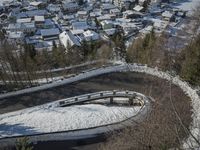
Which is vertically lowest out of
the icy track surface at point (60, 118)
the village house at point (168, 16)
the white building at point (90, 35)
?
the white building at point (90, 35)

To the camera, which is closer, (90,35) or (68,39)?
(68,39)

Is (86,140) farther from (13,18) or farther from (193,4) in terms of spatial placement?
(193,4)

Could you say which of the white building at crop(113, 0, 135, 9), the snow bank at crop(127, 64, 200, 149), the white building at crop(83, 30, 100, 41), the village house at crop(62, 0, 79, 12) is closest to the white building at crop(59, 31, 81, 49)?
the white building at crop(83, 30, 100, 41)

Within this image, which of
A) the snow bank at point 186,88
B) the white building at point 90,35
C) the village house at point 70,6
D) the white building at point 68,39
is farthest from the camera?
the village house at point 70,6

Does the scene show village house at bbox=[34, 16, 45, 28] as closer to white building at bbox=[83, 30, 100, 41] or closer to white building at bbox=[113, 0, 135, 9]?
white building at bbox=[83, 30, 100, 41]

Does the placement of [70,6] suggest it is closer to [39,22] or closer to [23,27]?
[39,22]

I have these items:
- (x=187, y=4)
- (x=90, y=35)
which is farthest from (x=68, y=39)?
(x=187, y=4)

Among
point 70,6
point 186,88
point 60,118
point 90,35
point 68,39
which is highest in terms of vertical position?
point 186,88

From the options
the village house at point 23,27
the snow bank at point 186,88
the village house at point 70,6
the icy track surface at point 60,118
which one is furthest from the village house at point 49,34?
the icy track surface at point 60,118

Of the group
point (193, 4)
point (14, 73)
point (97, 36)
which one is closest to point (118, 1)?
point (193, 4)

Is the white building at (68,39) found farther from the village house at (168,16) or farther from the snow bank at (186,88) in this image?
the snow bank at (186,88)
